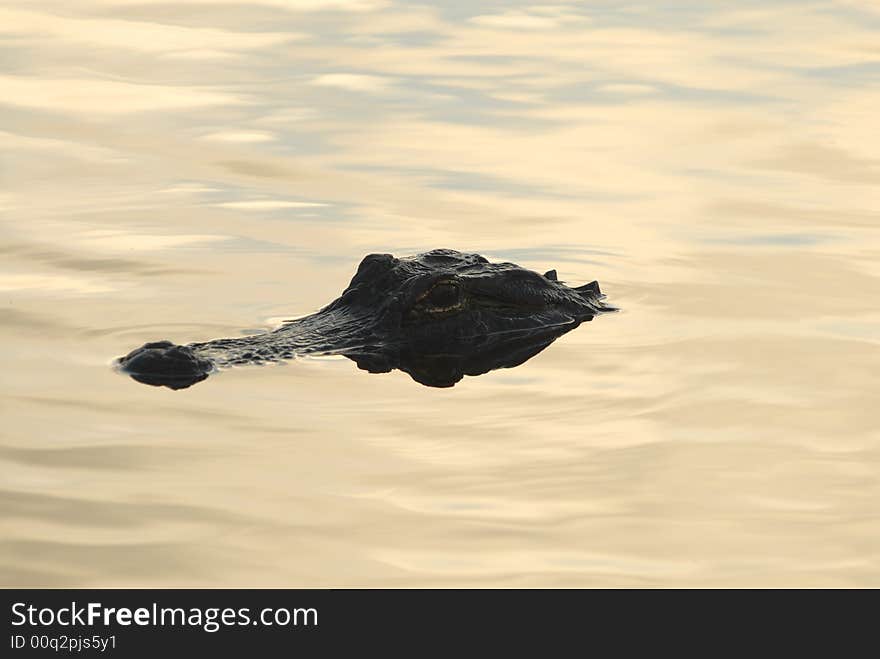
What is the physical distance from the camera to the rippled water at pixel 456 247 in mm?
7387

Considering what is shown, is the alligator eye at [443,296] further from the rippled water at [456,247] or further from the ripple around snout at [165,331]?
the ripple around snout at [165,331]

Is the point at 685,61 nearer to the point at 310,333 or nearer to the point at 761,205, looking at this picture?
the point at 761,205

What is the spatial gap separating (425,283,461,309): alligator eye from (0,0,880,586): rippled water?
632 mm

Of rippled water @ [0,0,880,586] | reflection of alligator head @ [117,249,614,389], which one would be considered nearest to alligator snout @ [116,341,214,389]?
reflection of alligator head @ [117,249,614,389]

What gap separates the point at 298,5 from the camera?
70.0 feet

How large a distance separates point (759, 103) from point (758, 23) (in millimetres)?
4074

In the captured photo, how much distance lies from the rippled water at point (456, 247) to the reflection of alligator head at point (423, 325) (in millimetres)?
209

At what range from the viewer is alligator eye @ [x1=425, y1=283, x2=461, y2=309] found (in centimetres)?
995

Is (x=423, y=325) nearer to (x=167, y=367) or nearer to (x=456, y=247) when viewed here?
(x=167, y=367)

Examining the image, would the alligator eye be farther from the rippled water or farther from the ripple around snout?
the ripple around snout

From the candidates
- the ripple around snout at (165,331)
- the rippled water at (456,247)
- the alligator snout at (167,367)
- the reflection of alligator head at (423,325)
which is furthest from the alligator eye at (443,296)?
the alligator snout at (167,367)

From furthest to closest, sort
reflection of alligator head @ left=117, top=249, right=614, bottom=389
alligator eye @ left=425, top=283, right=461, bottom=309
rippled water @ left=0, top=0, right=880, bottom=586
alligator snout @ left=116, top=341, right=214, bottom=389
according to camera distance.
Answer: alligator eye @ left=425, top=283, right=461, bottom=309 → reflection of alligator head @ left=117, top=249, right=614, bottom=389 → alligator snout @ left=116, top=341, right=214, bottom=389 → rippled water @ left=0, top=0, right=880, bottom=586

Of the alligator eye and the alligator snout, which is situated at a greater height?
the alligator eye

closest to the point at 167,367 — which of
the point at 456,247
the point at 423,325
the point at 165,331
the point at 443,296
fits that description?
→ the point at 165,331
